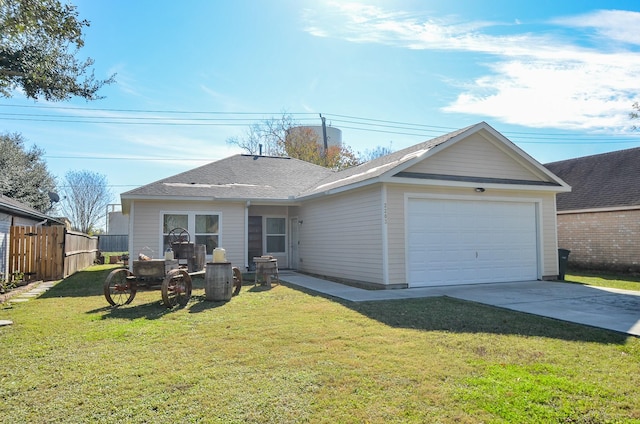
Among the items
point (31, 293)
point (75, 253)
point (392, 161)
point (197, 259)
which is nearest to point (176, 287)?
point (197, 259)

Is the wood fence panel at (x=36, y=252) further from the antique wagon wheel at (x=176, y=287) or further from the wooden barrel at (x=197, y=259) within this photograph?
the antique wagon wheel at (x=176, y=287)

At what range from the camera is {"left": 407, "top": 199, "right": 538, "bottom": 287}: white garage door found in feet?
34.1

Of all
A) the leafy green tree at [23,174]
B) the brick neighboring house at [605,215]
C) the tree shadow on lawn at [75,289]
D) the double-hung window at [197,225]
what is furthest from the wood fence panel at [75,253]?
the brick neighboring house at [605,215]

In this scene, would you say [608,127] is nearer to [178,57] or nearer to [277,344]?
[178,57]

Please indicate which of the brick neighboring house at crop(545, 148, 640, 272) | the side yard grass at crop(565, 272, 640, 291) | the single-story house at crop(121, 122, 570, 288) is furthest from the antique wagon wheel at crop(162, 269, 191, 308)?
the brick neighboring house at crop(545, 148, 640, 272)

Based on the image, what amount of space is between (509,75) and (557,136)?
55.9ft

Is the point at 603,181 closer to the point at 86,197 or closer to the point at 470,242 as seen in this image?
the point at 470,242

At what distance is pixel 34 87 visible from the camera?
938 cm

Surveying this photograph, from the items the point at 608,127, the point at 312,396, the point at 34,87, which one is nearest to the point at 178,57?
the point at 34,87

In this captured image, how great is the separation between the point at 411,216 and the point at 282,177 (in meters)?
8.20

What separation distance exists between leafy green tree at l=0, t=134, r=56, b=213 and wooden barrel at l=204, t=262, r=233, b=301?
18790 millimetres

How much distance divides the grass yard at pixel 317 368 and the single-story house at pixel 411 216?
3.49m

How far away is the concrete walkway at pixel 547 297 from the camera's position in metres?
6.49

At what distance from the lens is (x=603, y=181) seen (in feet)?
56.2
